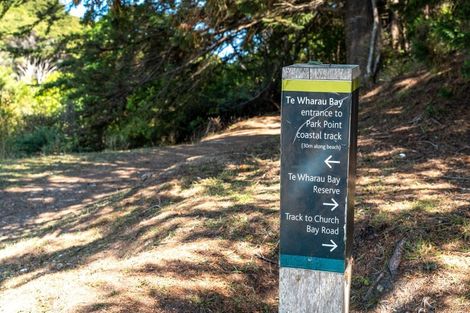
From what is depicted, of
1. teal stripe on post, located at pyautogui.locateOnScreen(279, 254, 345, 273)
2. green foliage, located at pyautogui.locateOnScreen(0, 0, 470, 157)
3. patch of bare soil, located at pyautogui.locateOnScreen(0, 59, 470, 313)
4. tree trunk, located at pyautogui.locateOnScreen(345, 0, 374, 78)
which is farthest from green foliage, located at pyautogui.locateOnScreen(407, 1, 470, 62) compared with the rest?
tree trunk, located at pyautogui.locateOnScreen(345, 0, 374, 78)

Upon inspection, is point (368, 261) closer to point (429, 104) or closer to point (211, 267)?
point (211, 267)

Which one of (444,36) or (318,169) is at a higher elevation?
(444,36)

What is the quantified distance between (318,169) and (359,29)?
8.64m

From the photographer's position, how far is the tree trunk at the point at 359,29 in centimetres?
1124

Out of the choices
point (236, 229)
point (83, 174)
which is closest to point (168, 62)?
point (83, 174)

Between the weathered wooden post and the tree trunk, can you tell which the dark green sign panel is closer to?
the weathered wooden post

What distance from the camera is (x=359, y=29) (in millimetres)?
11320

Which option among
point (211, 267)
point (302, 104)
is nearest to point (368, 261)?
point (211, 267)

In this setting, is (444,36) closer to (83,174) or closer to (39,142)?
(83,174)

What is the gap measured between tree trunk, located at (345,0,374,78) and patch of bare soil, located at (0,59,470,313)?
71.4 inches

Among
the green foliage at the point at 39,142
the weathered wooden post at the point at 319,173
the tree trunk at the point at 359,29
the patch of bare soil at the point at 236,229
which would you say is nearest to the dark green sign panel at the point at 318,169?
the weathered wooden post at the point at 319,173

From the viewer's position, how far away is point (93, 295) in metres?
4.26

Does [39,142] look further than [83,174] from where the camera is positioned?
Yes

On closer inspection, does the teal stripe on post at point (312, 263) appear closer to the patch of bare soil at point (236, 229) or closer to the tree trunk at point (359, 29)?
the patch of bare soil at point (236, 229)
